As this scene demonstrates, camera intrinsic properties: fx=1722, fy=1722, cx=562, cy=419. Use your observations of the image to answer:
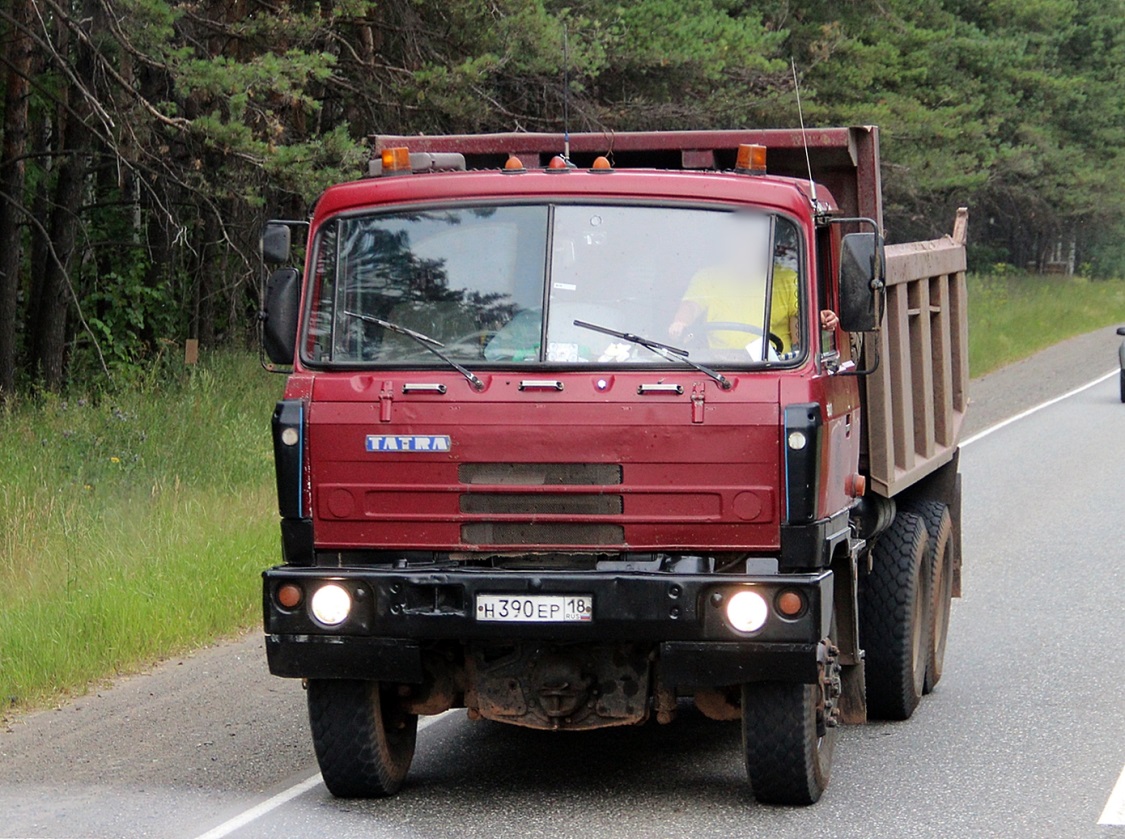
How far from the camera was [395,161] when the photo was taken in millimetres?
6758

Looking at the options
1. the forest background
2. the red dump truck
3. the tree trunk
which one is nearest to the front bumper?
the red dump truck

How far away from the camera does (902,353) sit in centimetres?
822

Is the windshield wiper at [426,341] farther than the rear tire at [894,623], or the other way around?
the rear tire at [894,623]

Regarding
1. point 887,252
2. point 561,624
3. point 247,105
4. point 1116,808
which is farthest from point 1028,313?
point 561,624

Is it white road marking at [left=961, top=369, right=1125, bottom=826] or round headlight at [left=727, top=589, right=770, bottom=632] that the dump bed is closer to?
white road marking at [left=961, top=369, right=1125, bottom=826]

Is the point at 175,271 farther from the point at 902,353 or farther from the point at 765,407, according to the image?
the point at 765,407

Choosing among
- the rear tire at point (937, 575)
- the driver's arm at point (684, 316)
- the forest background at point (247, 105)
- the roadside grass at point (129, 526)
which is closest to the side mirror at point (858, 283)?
the driver's arm at point (684, 316)

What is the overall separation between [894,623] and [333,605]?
2.98 m

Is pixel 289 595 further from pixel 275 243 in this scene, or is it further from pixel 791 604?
pixel 791 604

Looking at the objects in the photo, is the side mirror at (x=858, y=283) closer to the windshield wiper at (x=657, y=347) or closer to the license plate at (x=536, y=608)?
the windshield wiper at (x=657, y=347)

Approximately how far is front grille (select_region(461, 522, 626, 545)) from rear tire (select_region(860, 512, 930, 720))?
2341 millimetres

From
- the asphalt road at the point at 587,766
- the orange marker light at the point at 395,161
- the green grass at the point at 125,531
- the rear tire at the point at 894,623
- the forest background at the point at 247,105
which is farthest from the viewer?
the forest background at the point at 247,105

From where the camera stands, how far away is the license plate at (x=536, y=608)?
5.90 meters

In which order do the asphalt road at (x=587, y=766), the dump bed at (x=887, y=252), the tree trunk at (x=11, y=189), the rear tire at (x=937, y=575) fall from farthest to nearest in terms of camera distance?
the tree trunk at (x=11, y=189), the rear tire at (x=937, y=575), the dump bed at (x=887, y=252), the asphalt road at (x=587, y=766)
